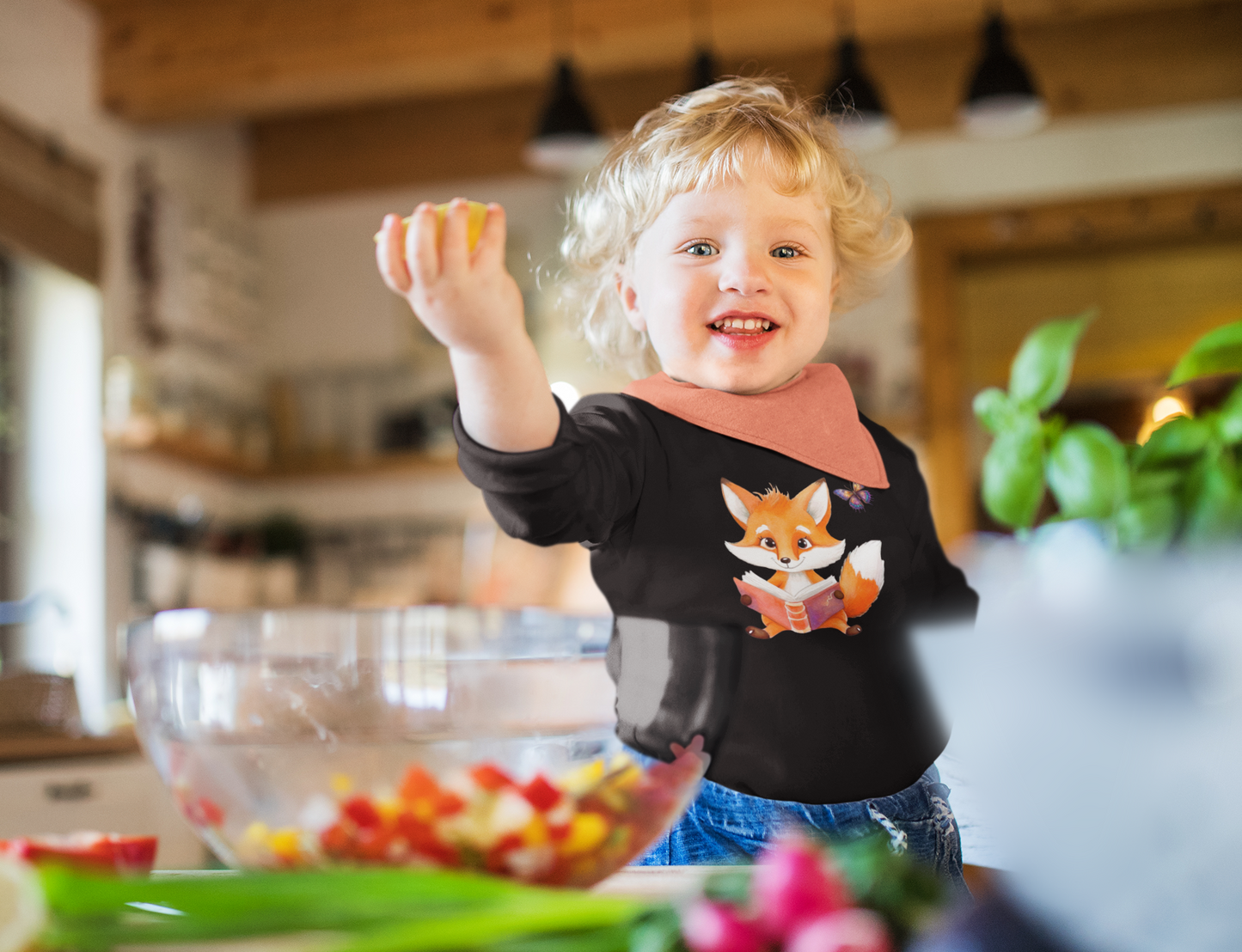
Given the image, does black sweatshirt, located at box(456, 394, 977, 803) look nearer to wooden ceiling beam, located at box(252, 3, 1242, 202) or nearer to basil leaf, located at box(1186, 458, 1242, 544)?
basil leaf, located at box(1186, 458, 1242, 544)

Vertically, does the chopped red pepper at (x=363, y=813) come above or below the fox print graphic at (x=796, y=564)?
below

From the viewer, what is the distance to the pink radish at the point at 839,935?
254mm

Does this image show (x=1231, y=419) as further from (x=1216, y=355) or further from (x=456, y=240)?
(x=456, y=240)

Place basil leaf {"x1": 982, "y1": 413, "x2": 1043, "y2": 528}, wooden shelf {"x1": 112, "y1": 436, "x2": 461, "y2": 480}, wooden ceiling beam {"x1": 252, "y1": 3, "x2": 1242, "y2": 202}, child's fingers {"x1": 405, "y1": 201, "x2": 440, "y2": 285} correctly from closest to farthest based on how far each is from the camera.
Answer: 1. child's fingers {"x1": 405, "y1": 201, "x2": 440, "y2": 285}
2. basil leaf {"x1": 982, "y1": 413, "x2": 1043, "y2": 528}
3. wooden ceiling beam {"x1": 252, "y1": 3, "x2": 1242, "y2": 202}
4. wooden shelf {"x1": 112, "y1": 436, "x2": 461, "y2": 480}

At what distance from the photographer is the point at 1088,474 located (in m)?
0.42

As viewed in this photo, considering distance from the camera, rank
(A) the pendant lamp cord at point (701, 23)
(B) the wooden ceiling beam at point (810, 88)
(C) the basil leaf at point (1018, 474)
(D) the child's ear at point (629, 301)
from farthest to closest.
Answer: (B) the wooden ceiling beam at point (810, 88)
(A) the pendant lamp cord at point (701, 23)
(D) the child's ear at point (629, 301)
(C) the basil leaf at point (1018, 474)

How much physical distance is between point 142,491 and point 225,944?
368 centimetres

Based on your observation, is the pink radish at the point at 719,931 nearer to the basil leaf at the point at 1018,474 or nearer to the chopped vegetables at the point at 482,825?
the chopped vegetables at the point at 482,825

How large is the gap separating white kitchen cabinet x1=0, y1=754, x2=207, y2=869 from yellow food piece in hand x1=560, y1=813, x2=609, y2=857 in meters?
1.66

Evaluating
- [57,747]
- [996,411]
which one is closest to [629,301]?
[996,411]

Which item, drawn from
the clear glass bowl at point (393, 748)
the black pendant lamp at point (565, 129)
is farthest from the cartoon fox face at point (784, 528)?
the black pendant lamp at point (565, 129)

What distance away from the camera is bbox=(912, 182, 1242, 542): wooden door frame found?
3924 mm

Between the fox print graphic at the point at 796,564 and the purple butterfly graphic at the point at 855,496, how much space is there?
0.9 inches

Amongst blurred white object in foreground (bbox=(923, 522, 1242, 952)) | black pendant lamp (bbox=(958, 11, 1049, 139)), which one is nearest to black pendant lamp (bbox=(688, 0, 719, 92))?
black pendant lamp (bbox=(958, 11, 1049, 139))
